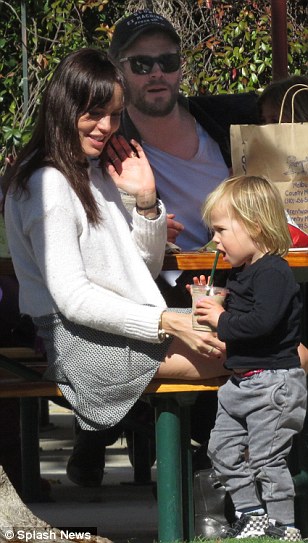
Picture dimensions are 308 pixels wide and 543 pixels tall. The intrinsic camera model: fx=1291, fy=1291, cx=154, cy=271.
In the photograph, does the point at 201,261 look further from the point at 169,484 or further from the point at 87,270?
the point at 169,484

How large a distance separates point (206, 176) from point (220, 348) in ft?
3.82

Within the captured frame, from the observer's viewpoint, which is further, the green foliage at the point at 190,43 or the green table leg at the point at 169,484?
the green foliage at the point at 190,43

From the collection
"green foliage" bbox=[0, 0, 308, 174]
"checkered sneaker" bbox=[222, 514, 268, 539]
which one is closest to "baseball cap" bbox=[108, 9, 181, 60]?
"checkered sneaker" bbox=[222, 514, 268, 539]

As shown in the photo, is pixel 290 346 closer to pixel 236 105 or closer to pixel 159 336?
pixel 159 336

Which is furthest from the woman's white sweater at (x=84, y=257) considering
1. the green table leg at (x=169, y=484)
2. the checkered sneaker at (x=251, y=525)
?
the checkered sneaker at (x=251, y=525)

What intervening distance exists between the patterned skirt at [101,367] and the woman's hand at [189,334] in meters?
0.10

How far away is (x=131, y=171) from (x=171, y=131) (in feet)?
2.67

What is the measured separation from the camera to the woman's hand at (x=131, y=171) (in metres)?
3.89

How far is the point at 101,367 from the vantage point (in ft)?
11.9

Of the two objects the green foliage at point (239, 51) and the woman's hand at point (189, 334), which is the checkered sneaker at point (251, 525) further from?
the green foliage at point (239, 51)

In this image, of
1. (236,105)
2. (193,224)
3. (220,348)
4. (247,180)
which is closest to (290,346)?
(220,348)

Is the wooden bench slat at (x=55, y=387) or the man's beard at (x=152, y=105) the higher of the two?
the man's beard at (x=152, y=105)

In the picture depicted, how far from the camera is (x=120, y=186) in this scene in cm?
394

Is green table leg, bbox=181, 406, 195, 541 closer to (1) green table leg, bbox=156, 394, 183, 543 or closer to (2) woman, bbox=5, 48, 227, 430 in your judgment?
(1) green table leg, bbox=156, 394, 183, 543
